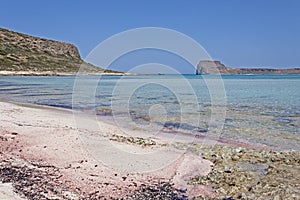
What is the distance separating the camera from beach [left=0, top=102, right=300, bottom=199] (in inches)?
237

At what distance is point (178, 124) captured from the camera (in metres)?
15.5

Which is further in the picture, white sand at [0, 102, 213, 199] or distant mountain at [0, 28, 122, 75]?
distant mountain at [0, 28, 122, 75]

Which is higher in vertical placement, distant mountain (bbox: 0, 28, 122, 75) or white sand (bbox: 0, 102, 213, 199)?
white sand (bbox: 0, 102, 213, 199)

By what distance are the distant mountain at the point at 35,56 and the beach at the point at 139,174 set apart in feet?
291

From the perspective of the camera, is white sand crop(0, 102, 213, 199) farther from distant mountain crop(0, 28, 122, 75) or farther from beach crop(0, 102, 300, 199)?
distant mountain crop(0, 28, 122, 75)

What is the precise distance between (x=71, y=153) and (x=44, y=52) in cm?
13509

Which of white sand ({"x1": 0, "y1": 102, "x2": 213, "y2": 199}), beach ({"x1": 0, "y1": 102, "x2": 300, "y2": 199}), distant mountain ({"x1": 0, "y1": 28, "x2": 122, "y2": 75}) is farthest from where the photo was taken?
distant mountain ({"x1": 0, "y1": 28, "x2": 122, "y2": 75})

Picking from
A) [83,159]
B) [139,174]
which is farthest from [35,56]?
[139,174]

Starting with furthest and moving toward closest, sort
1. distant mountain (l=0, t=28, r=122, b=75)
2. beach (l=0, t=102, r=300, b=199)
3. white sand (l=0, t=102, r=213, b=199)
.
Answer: distant mountain (l=0, t=28, r=122, b=75)
white sand (l=0, t=102, r=213, b=199)
beach (l=0, t=102, r=300, b=199)

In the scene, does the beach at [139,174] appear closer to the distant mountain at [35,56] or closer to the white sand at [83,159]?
the white sand at [83,159]

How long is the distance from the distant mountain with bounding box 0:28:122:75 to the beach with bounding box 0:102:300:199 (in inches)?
3492

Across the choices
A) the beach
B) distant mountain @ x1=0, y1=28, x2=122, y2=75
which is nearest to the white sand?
the beach

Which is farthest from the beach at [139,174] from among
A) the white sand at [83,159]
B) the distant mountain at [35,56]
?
the distant mountain at [35,56]

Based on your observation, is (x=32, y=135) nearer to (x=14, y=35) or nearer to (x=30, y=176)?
(x=30, y=176)
